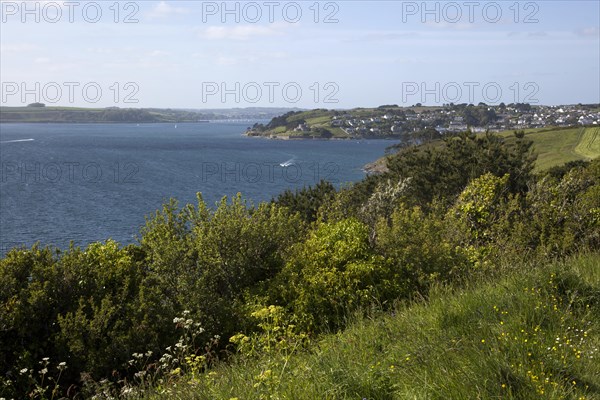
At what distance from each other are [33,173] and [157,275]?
3905 inches

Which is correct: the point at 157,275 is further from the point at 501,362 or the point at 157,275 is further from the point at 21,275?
the point at 501,362

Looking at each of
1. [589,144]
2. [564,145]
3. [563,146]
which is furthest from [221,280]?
[564,145]

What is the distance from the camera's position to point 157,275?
12602mm

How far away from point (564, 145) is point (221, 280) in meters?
105

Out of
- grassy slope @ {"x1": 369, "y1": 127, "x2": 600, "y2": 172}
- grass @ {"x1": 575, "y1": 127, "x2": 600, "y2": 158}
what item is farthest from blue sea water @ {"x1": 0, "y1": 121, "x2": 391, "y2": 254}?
grass @ {"x1": 575, "y1": 127, "x2": 600, "y2": 158}

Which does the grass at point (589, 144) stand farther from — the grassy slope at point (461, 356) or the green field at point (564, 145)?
the grassy slope at point (461, 356)

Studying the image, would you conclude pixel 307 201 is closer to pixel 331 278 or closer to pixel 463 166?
pixel 463 166

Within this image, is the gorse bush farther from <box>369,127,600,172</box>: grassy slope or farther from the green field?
<box>369,127,600,172</box>: grassy slope

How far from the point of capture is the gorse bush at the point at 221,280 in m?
9.86

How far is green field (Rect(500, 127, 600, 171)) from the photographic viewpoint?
88.7 m

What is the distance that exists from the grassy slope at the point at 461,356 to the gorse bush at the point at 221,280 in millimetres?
1113

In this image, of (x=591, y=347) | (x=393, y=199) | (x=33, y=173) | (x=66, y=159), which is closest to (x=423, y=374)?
(x=591, y=347)

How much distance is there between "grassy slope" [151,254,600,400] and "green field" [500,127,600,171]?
8032 centimetres

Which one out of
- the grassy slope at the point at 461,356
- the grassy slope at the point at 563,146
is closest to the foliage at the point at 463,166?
the grassy slope at the point at 461,356
